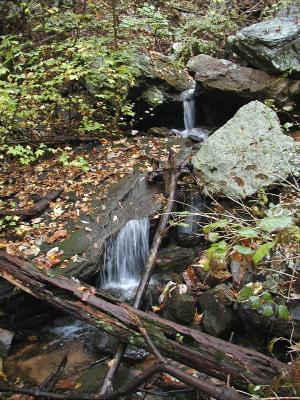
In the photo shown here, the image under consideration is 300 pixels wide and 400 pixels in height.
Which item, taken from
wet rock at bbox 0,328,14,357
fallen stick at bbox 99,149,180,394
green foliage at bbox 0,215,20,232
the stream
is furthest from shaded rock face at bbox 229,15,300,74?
wet rock at bbox 0,328,14,357

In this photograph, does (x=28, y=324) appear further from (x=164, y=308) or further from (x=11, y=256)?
(x=164, y=308)

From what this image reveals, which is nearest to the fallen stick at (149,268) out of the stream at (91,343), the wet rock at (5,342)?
the stream at (91,343)

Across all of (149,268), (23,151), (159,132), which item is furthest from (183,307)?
(159,132)

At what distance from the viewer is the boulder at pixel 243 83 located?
7.60m

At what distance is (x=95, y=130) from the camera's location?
816 cm

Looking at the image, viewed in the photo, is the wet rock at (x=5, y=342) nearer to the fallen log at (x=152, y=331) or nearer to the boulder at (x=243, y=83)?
the fallen log at (x=152, y=331)

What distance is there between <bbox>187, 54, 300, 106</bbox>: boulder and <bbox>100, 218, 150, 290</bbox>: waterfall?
13.3 feet

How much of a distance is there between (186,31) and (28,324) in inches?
386

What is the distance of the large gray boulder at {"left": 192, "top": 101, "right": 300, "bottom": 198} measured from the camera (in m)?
5.60

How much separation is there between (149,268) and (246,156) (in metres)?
2.61

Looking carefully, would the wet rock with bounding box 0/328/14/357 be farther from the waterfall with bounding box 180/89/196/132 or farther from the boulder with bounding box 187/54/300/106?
the boulder with bounding box 187/54/300/106

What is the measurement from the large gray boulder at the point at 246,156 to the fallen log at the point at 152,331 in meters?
2.58

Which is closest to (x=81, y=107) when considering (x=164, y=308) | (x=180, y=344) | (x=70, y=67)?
(x=70, y=67)

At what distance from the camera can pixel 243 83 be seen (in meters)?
8.08
